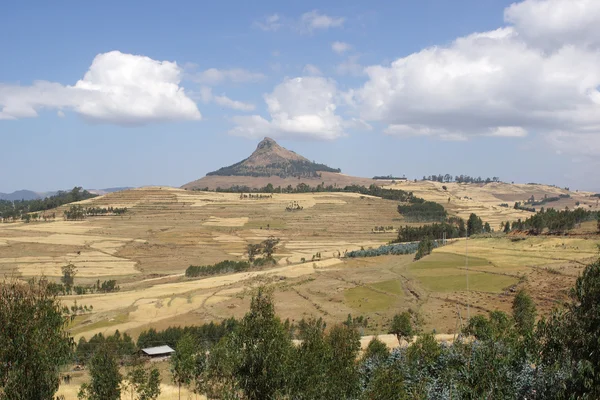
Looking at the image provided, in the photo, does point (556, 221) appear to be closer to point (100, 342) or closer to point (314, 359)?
point (100, 342)

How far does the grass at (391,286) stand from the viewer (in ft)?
303

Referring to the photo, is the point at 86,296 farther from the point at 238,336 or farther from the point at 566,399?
the point at 566,399

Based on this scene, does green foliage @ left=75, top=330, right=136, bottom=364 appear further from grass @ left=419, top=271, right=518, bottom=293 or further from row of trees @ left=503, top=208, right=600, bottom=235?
row of trees @ left=503, top=208, right=600, bottom=235

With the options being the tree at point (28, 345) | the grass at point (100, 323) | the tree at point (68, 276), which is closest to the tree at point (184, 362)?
the tree at point (28, 345)

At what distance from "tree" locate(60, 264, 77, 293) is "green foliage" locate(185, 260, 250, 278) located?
1092 inches

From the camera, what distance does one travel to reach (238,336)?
23484 millimetres

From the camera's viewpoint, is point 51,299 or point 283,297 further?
point 283,297

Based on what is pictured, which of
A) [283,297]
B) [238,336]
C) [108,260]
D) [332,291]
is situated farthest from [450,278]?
[108,260]

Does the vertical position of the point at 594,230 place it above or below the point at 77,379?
above

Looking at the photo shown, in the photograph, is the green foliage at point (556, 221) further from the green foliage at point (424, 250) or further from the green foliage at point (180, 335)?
the green foliage at point (180, 335)

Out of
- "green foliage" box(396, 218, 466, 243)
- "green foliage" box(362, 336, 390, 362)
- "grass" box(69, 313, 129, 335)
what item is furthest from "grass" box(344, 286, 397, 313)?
"green foliage" box(396, 218, 466, 243)

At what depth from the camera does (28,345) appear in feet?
68.8

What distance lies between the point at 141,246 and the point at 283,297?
8341 cm

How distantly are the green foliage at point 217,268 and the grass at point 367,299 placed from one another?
44933 millimetres
